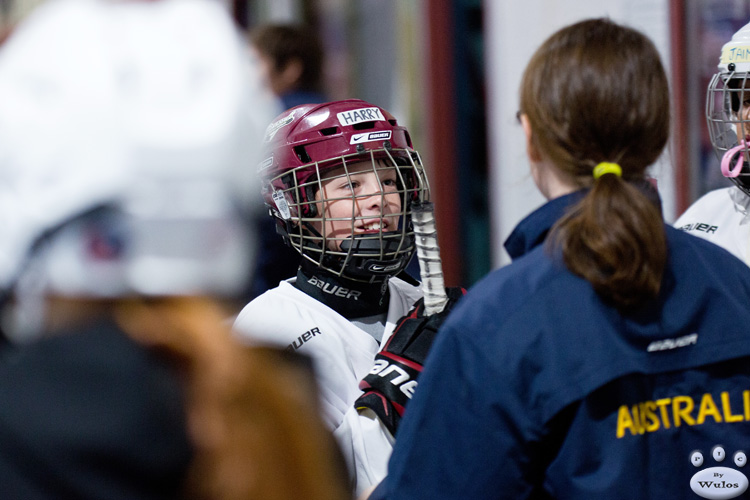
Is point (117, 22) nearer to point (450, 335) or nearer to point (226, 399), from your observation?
point (226, 399)

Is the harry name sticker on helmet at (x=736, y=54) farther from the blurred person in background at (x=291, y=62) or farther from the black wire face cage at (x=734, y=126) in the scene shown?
the blurred person in background at (x=291, y=62)

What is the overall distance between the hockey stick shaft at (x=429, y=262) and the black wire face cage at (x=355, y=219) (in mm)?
78

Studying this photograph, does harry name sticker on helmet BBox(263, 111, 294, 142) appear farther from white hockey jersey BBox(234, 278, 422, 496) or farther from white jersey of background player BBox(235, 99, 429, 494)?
white hockey jersey BBox(234, 278, 422, 496)

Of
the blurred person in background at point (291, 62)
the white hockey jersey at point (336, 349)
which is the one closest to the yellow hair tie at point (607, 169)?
the white hockey jersey at point (336, 349)

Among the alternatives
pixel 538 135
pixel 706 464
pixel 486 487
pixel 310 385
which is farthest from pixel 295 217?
pixel 310 385

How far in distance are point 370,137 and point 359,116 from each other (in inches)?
3.3

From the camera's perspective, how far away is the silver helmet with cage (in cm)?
251

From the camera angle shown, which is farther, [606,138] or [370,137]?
[370,137]

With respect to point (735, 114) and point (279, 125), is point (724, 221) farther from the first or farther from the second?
point (279, 125)

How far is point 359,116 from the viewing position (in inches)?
100

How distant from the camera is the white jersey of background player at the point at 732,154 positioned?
253cm

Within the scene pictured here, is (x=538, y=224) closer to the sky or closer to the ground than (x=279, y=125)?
closer to the ground

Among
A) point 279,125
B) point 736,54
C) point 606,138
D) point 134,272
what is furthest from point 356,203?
point 134,272

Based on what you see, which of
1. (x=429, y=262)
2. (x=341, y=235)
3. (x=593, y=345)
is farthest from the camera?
(x=341, y=235)
